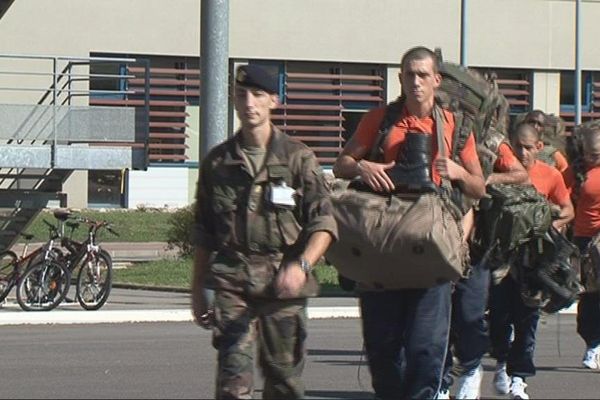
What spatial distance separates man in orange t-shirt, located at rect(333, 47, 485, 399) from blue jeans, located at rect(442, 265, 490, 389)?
967 mm

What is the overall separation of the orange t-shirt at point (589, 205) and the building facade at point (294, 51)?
22.2m

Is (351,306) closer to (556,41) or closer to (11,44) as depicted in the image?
(11,44)

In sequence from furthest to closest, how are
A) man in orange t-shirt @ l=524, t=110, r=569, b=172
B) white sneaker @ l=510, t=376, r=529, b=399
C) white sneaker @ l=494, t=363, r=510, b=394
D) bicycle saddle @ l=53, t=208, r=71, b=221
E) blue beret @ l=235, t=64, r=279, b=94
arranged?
1. bicycle saddle @ l=53, t=208, r=71, b=221
2. man in orange t-shirt @ l=524, t=110, r=569, b=172
3. white sneaker @ l=494, t=363, r=510, b=394
4. white sneaker @ l=510, t=376, r=529, b=399
5. blue beret @ l=235, t=64, r=279, b=94

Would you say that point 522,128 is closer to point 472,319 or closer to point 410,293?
point 472,319

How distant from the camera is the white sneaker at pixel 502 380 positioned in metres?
9.88

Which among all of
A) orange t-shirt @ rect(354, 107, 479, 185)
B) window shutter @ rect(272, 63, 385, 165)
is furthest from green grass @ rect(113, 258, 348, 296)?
window shutter @ rect(272, 63, 385, 165)

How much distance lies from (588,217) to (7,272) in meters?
7.93

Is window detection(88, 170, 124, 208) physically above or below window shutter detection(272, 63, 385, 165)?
below

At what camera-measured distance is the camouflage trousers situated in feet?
22.2

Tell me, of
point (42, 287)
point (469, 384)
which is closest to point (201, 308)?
point (469, 384)

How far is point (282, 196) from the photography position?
22.3 ft

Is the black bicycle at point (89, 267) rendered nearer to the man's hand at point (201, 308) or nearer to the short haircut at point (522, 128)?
the short haircut at point (522, 128)

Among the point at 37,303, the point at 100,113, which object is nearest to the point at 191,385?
the point at 37,303

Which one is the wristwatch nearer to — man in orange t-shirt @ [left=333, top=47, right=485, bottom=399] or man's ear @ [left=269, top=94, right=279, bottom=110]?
man's ear @ [left=269, top=94, right=279, bottom=110]
